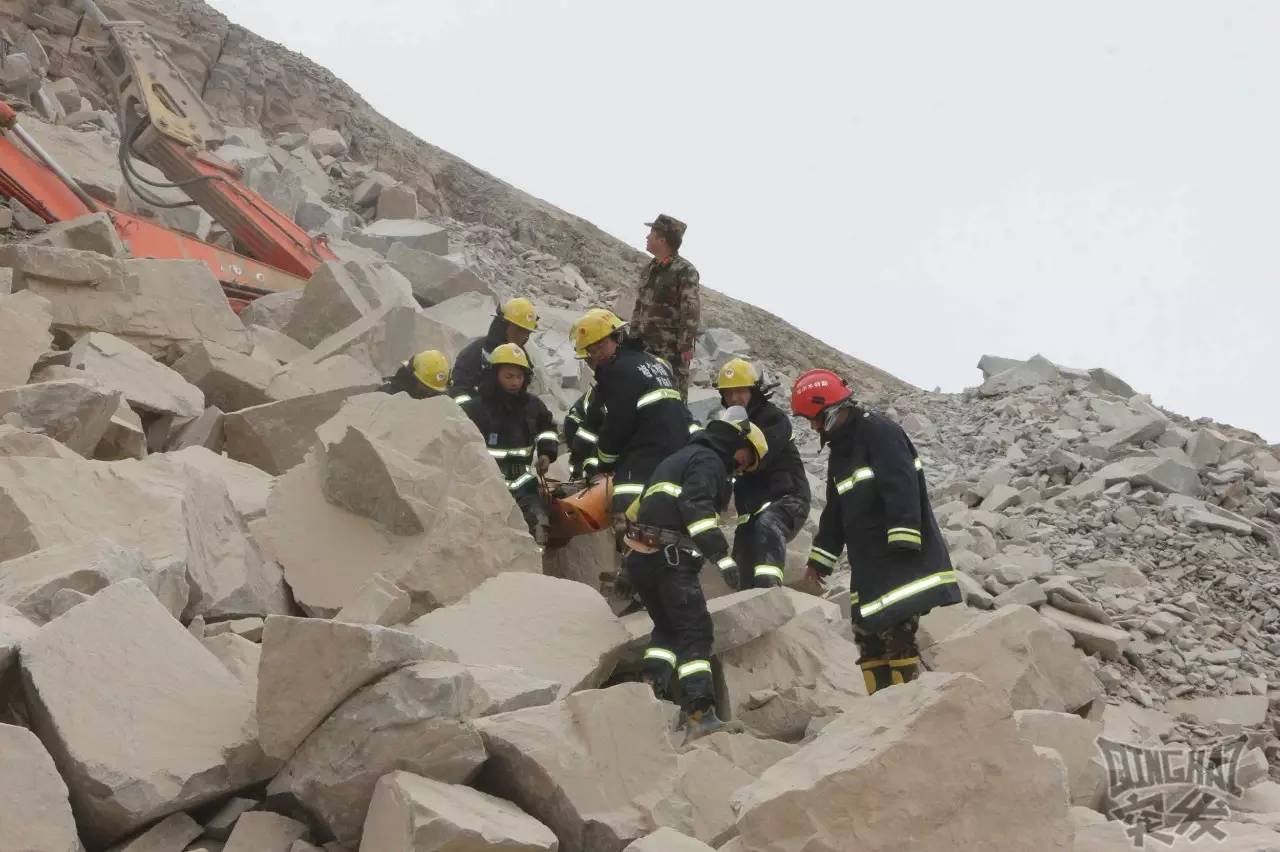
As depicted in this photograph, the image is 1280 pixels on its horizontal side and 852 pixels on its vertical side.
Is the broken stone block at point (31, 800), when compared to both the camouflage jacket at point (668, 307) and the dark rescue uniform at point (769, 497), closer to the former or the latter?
the dark rescue uniform at point (769, 497)

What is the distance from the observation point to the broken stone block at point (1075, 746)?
173 inches

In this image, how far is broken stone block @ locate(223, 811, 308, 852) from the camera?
10.7ft

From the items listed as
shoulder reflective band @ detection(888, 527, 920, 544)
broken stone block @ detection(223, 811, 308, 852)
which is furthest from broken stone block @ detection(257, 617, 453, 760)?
shoulder reflective band @ detection(888, 527, 920, 544)

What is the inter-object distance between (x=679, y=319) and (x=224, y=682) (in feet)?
15.0

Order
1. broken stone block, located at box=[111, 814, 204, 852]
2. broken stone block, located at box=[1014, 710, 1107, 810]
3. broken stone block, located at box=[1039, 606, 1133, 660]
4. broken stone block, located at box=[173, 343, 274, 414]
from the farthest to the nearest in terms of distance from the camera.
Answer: broken stone block, located at box=[173, 343, 274, 414] < broken stone block, located at box=[1039, 606, 1133, 660] < broken stone block, located at box=[1014, 710, 1107, 810] < broken stone block, located at box=[111, 814, 204, 852]

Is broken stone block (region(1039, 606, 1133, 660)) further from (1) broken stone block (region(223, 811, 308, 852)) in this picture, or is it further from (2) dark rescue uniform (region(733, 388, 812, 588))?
(1) broken stone block (region(223, 811, 308, 852))

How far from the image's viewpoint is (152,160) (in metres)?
9.70

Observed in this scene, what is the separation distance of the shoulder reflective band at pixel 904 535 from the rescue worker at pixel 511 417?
2485 millimetres

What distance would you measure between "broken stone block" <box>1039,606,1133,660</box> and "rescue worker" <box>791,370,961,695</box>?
228 centimetres

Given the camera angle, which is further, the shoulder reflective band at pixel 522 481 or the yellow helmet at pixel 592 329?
the shoulder reflective band at pixel 522 481

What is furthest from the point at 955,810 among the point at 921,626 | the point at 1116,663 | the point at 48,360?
the point at 48,360

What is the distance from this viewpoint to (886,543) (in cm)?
505

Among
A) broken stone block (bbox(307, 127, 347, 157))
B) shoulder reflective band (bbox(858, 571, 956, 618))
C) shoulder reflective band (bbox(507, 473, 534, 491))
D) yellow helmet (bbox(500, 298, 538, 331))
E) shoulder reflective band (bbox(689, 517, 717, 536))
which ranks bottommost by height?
shoulder reflective band (bbox(507, 473, 534, 491))

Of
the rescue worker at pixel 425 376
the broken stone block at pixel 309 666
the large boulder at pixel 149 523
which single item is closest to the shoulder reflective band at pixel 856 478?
the broken stone block at pixel 309 666
